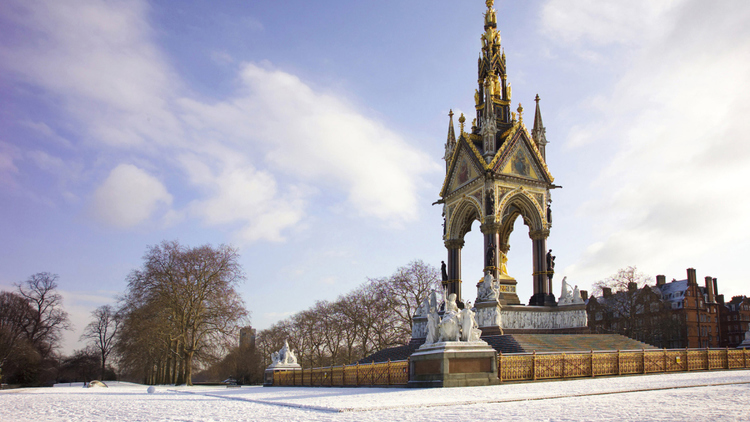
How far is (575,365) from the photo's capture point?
17453 millimetres

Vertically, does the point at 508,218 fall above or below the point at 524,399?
above

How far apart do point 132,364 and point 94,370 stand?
68.5 feet

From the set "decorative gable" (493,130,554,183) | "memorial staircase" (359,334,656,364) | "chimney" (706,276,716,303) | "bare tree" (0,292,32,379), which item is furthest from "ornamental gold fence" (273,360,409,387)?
"chimney" (706,276,716,303)

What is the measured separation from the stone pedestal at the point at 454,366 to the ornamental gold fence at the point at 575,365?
0.49m

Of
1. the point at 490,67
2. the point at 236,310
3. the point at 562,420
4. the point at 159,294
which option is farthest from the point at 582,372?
the point at 159,294

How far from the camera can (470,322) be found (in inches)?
642

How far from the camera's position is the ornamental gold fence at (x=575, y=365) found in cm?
1675

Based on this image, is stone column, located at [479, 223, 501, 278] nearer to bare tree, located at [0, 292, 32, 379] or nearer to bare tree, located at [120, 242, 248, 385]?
bare tree, located at [120, 242, 248, 385]

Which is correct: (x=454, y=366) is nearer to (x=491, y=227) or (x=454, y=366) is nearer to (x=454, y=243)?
(x=491, y=227)

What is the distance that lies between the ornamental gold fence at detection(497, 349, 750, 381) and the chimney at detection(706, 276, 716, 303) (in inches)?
2017

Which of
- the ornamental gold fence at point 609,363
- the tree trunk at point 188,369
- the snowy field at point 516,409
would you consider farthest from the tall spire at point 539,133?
the tree trunk at point 188,369

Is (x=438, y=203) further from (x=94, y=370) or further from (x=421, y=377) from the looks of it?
(x=94, y=370)

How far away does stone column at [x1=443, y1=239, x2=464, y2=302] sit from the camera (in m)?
31.3

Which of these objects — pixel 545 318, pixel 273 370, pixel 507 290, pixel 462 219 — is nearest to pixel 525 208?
pixel 462 219
